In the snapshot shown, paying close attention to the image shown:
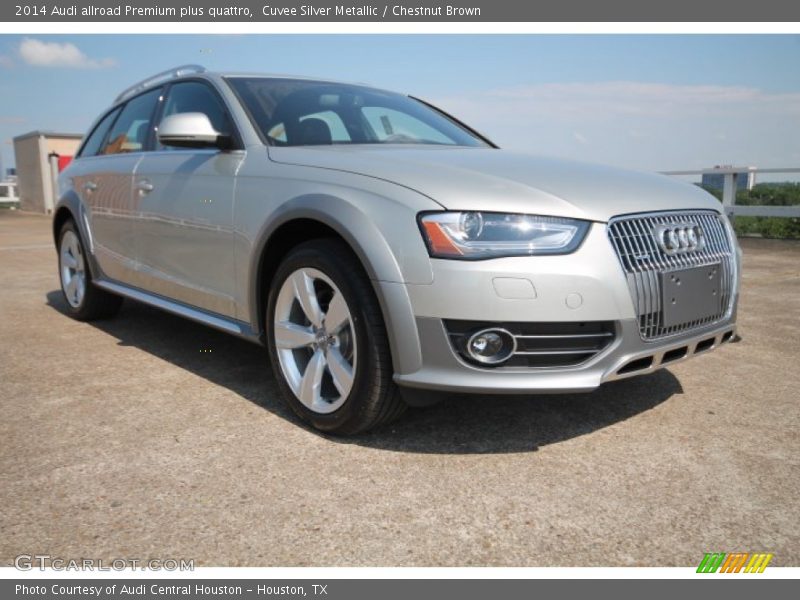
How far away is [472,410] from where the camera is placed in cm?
310

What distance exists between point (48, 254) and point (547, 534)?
950 centimetres

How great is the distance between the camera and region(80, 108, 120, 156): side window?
197 inches

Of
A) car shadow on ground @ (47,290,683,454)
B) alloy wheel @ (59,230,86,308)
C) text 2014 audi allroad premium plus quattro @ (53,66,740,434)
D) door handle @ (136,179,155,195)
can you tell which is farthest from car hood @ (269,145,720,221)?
alloy wheel @ (59,230,86,308)

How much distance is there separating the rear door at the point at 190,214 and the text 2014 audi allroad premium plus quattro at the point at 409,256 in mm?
12

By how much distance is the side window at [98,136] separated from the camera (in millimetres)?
5016

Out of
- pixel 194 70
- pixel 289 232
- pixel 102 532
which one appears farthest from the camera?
pixel 194 70

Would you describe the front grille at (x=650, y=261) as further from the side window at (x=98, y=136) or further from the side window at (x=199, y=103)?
the side window at (x=98, y=136)

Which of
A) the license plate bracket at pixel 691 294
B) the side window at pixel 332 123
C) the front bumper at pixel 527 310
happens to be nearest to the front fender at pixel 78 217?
the side window at pixel 332 123

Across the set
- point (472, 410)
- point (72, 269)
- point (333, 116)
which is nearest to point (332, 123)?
point (333, 116)

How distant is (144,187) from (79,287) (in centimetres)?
152

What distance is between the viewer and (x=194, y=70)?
158 inches

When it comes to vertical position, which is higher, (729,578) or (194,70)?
(194,70)
